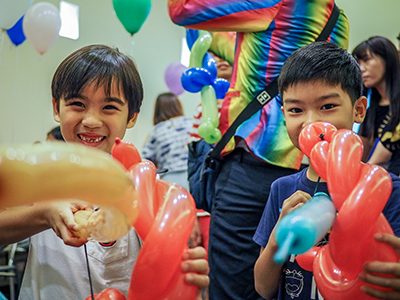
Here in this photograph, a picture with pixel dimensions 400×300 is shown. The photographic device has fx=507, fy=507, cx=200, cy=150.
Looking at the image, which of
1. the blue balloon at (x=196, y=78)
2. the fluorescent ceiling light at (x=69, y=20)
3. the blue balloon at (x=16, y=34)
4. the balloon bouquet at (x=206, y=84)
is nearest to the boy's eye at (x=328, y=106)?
the balloon bouquet at (x=206, y=84)

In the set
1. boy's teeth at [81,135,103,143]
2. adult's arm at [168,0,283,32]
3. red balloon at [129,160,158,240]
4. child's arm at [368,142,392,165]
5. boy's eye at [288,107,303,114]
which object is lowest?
child's arm at [368,142,392,165]

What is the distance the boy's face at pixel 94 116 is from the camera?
1047mm

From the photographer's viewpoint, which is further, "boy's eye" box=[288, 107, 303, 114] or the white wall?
the white wall

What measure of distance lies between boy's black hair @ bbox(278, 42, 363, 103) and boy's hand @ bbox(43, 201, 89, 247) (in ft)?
1.75

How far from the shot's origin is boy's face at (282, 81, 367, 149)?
3.43 ft

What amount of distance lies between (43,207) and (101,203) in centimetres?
38

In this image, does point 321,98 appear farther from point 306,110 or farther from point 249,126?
point 249,126

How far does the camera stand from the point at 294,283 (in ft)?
3.42

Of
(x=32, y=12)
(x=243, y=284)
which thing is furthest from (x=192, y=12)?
(x=32, y=12)

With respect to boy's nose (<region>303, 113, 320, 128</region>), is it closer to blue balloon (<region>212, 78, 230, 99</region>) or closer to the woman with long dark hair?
blue balloon (<region>212, 78, 230, 99</region>)

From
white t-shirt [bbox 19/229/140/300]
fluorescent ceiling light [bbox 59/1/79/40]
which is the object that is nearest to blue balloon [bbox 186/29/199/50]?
white t-shirt [bbox 19/229/140/300]

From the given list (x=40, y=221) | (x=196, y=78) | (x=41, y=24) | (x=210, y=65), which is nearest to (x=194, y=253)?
(x=40, y=221)

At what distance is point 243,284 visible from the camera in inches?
57.2

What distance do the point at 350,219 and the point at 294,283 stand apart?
0.41 metres
